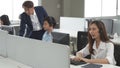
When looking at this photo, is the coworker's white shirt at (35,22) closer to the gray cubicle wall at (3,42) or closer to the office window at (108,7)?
the gray cubicle wall at (3,42)

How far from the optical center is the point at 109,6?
7379 millimetres

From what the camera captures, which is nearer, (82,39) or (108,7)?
(82,39)

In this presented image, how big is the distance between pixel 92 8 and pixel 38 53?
5907mm

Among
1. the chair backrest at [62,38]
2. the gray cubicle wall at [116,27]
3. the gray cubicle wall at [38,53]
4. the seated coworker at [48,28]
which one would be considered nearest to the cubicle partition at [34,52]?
the gray cubicle wall at [38,53]

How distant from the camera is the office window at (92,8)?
25.0 feet

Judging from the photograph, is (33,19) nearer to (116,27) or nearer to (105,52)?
(105,52)

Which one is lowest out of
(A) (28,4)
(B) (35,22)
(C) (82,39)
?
(C) (82,39)

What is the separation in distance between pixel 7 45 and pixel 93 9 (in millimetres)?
5531

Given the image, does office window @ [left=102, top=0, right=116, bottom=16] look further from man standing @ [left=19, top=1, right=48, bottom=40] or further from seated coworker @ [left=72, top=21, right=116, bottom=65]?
seated coworker @ [left=72, top=21, right=116, bottom=65]

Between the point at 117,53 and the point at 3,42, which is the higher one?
the point at 3,42

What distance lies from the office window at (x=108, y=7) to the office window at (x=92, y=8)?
172 mm

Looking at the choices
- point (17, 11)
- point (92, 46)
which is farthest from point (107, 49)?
point (17, 11)

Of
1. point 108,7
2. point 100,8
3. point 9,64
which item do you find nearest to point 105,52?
point 9,64

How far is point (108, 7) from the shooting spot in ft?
24.4
